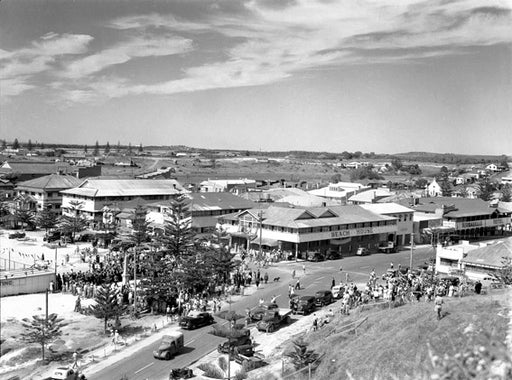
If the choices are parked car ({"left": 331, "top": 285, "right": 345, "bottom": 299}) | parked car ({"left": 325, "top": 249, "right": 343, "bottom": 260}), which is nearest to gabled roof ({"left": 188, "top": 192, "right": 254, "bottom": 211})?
parked car ({"left": 325, "top": 249, "right": 343, "bottom": 260})

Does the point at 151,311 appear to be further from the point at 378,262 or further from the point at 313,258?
the point at 378,262

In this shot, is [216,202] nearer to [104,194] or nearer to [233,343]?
[104,194]

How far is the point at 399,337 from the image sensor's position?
1648 centimetres

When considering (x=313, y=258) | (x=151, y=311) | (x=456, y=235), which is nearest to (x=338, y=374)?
(x=151, y=311)

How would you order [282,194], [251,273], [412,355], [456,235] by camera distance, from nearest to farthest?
[412,355], [251,273], [456,235], [282,194]

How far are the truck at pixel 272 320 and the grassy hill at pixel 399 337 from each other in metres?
2.25

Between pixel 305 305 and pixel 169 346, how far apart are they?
7542mm

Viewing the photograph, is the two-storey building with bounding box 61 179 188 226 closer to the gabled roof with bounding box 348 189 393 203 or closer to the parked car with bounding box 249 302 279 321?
the gabled roof with bounding box 348 189 393 203

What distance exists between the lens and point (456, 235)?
165ft

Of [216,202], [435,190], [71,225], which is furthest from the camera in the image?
[435,190]

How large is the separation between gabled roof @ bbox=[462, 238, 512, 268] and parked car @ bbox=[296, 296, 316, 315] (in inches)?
393

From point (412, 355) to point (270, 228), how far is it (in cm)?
2575

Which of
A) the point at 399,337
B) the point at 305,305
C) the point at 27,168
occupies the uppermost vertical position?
the point at 27,168

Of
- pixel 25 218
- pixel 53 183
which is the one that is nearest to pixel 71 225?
pixel 25 218
